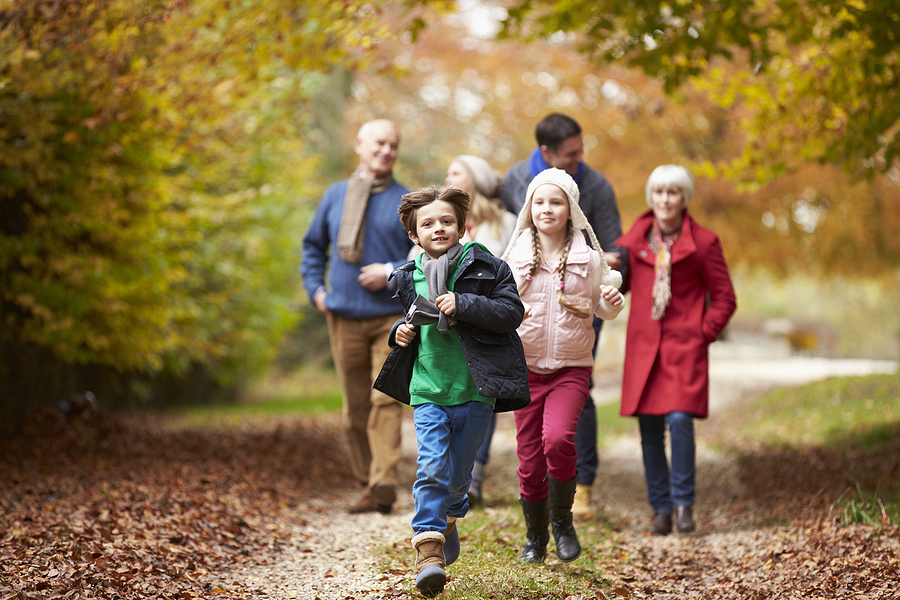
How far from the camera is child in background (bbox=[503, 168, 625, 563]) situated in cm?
371

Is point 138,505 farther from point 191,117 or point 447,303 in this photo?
point 191,117

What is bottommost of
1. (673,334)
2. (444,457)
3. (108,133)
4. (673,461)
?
(673,461)

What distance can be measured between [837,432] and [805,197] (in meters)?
7.06

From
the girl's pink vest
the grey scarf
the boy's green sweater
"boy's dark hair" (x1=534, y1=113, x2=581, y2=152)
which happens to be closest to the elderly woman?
"boy's dark hair" (x1=534, y1=113, x2=581, y2=152)

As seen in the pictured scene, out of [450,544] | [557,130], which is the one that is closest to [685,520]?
[450,544]

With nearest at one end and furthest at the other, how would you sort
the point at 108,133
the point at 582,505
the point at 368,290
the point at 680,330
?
1. the point at 680,330
2. the point at 582,505
3. the point at 368,290
4. the point at 108,133

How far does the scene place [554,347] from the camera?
3729 mm

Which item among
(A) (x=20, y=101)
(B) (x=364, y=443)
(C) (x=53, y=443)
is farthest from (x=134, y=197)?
(B) (x=364, y=443)

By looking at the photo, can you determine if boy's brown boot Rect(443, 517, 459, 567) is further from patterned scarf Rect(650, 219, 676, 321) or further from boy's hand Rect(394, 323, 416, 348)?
patterned scarf Rect(650, 219, 676, 321)

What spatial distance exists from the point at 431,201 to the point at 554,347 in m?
0.90

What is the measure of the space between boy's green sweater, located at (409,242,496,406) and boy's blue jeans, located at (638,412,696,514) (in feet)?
5.97

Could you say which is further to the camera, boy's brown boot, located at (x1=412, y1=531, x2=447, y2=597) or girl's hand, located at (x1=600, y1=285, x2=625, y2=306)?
girl's hand, located at (x1=600, y1=285, x2=625, y2=306)

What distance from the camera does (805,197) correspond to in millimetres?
13148

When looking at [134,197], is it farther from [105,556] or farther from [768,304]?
[768,304]
